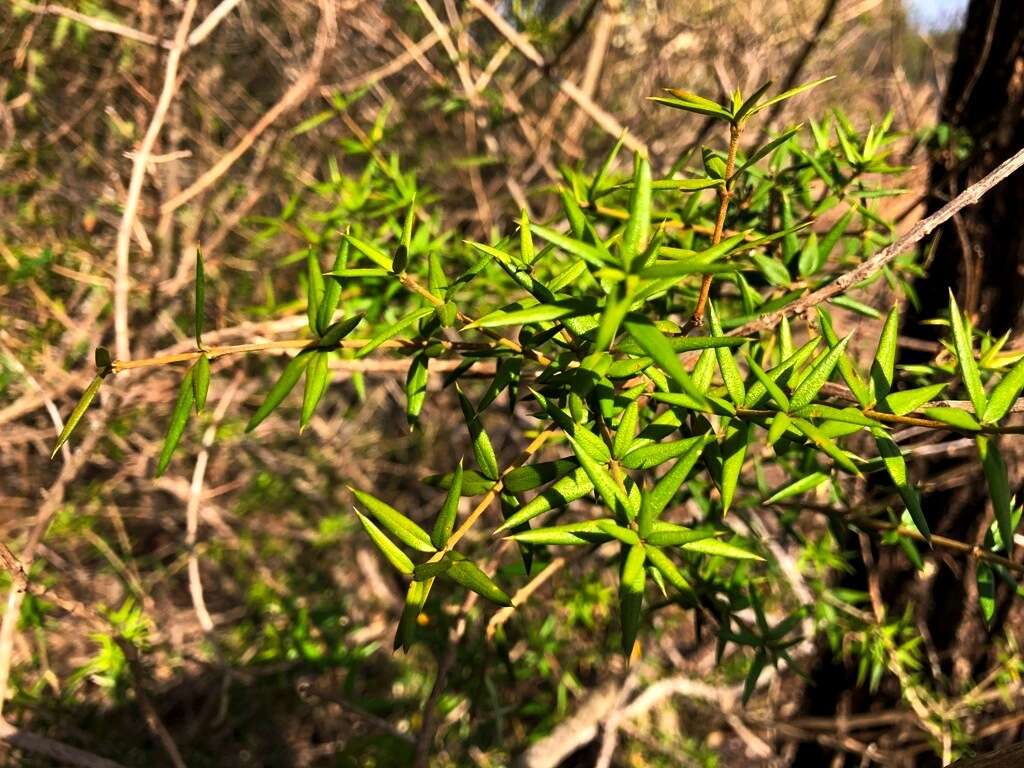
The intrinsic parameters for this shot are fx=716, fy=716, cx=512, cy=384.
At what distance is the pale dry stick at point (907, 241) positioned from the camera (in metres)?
0.83

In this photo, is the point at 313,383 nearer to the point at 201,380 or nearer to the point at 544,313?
the point at 201,380

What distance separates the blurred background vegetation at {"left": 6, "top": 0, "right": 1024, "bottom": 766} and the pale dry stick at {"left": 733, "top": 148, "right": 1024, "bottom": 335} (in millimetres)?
674

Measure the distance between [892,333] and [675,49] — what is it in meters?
3.94

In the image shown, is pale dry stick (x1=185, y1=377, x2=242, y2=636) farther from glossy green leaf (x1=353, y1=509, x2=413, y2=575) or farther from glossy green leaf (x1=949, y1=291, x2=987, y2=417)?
glossy green leaf (x1=949, y1=291, x2=987, y2=417)

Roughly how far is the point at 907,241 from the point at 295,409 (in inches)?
120

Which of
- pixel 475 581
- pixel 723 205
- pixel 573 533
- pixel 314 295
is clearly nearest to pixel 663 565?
pixel 573 533

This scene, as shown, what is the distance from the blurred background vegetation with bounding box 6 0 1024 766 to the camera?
1.81m

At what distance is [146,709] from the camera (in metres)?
1.43

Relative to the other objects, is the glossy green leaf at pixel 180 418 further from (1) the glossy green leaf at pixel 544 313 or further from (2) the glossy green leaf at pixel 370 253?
(1) the glossy green leaf at pixel 544 313

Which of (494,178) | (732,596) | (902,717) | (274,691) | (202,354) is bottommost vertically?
(274,691)

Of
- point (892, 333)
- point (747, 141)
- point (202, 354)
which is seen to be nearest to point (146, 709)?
point (202, 354)

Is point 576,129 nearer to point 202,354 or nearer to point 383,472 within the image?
point 383,472

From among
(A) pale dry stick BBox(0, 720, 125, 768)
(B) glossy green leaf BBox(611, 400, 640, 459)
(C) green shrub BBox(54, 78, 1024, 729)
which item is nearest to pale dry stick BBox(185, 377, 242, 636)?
(A) pale dry stick BBox(0, 720, 125, 768)

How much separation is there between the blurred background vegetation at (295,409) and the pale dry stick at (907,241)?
674 mm
